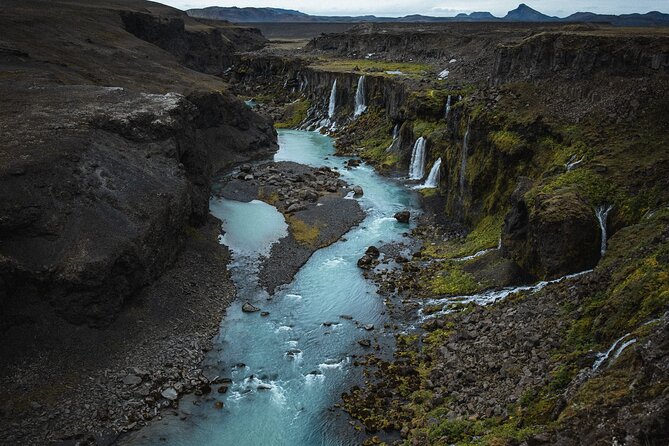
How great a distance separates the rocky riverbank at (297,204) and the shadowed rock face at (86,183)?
23.4 feet

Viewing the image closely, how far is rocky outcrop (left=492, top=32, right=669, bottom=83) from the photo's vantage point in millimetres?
38188

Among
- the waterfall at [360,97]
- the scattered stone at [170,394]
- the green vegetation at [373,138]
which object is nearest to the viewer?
the scattered stone at [170,394]

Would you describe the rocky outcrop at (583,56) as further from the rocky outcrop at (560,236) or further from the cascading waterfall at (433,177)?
the rocky outcrop at (560,236)

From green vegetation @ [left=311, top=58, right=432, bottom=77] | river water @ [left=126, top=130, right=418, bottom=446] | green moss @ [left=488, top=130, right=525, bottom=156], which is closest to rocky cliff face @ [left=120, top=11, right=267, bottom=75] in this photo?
green vegetation @ [left=311, top=58, right=432, bottom=77]

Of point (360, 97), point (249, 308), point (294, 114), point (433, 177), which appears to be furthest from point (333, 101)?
point (249, 308)

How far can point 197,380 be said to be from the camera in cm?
2798

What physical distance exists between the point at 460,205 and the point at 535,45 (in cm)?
1631

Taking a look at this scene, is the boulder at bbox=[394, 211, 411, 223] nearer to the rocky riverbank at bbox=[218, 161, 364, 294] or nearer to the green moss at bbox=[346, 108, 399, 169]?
the rocky riverbank at bbox=[218, 161, 364, 294]

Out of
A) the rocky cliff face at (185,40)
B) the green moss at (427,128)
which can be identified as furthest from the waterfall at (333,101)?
the rocky cliff face at (185,40)

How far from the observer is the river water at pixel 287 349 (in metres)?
24.7

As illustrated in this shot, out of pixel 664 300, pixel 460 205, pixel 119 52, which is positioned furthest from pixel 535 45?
pixel 119 52

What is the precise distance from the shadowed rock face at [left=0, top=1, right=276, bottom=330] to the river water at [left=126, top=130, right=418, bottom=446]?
22.0ft

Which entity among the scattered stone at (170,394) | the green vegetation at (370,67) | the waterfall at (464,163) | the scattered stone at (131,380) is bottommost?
the scattered stone at (170,394)

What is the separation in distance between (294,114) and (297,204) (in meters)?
51.1
